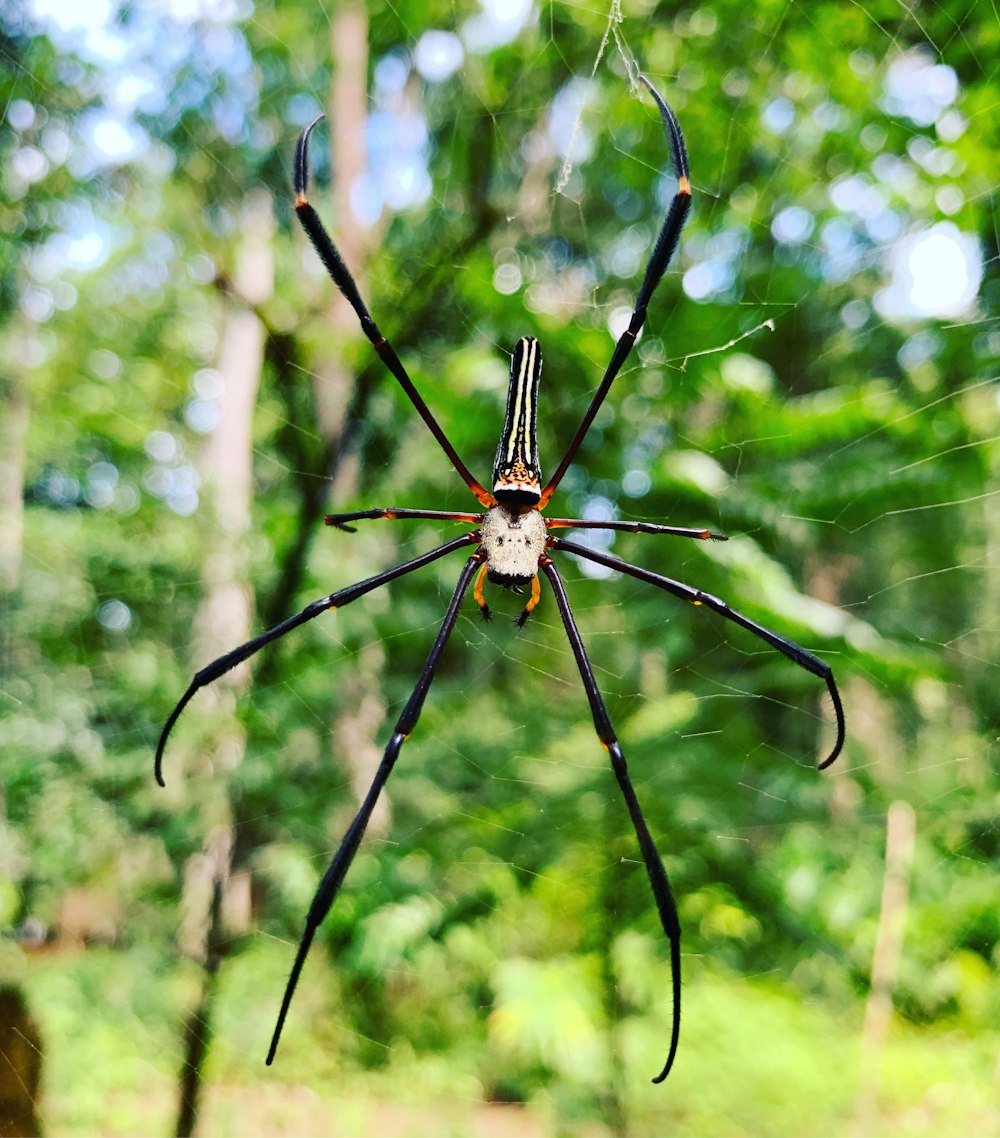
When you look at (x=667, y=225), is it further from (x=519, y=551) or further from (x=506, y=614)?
(x=506, y=614)

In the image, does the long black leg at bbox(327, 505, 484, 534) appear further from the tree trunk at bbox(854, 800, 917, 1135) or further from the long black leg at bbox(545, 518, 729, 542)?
the tree trunk at bbox(854, 800, 917, 1135)

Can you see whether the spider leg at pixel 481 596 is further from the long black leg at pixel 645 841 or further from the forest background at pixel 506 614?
the forest background at pixel 506 614

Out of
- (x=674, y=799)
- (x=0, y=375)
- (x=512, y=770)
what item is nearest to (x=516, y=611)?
(x=512, y=770)

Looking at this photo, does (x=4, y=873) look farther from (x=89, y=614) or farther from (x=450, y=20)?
(x=450, y=20)

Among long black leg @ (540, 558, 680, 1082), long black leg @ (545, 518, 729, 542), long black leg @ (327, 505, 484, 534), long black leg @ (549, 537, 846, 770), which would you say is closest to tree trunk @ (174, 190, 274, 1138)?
long black leg @ (327, 505, 484, 534)

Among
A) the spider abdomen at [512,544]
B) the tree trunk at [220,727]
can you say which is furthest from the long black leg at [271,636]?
the tree trunk at [220,727]

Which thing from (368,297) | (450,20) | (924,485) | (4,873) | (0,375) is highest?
(0,375)

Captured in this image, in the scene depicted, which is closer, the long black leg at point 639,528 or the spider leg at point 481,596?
the long black leg at point 639,528
